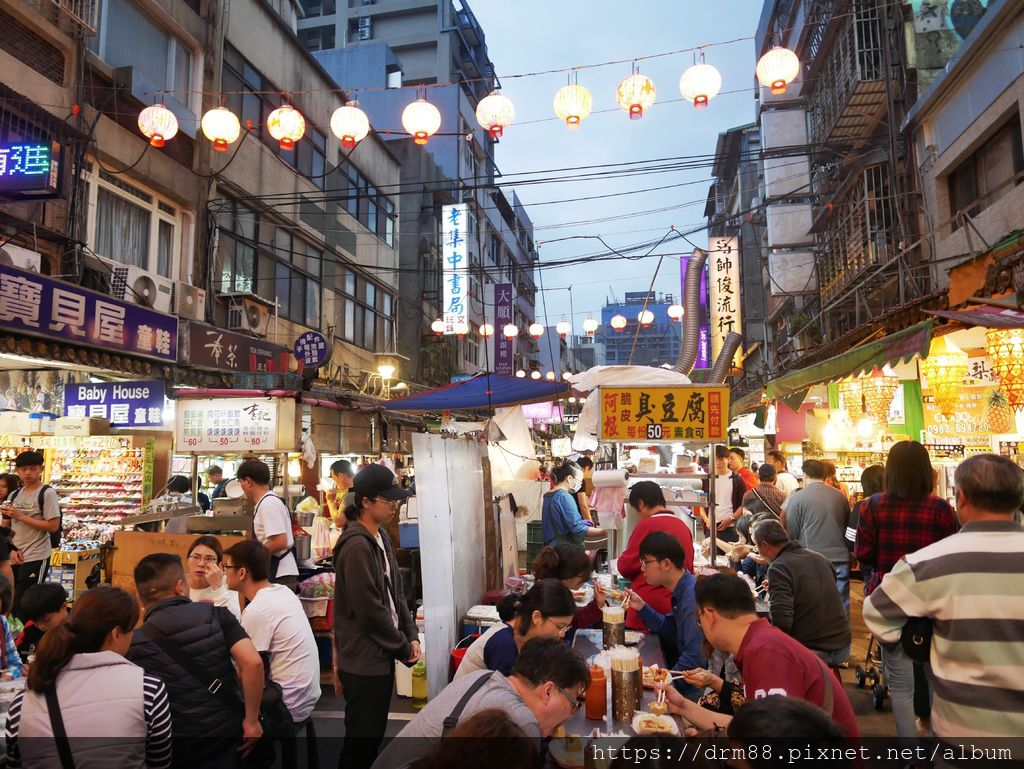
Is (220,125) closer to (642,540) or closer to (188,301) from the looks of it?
(188,301)

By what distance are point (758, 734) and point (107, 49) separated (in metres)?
15.5

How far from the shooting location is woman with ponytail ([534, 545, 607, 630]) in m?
5.63

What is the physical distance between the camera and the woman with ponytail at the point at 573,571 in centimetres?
563

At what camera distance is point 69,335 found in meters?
8.77

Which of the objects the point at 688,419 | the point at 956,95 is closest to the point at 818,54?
the point at 956,95

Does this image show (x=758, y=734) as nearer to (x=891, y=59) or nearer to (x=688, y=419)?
(x=688, y=419)

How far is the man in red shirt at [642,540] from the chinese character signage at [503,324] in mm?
21556

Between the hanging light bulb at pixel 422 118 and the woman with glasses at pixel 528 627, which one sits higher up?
the hanging light bulb at pixel 422 118

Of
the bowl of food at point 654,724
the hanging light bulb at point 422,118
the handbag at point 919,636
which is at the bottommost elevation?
the bowl of food at point 654,724

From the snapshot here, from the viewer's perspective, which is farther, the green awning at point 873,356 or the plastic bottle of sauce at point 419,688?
the plastic bottle of sauce at point 419,688

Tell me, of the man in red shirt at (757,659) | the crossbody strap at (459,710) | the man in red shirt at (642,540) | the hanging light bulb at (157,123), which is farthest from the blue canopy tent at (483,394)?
the hanging light bulb at (157,123)

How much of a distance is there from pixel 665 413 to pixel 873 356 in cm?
225

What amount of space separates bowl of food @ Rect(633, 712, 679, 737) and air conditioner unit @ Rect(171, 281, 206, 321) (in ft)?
41.0

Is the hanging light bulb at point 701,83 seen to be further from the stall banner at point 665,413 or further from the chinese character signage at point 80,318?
the chinese character signage at point 80,318
